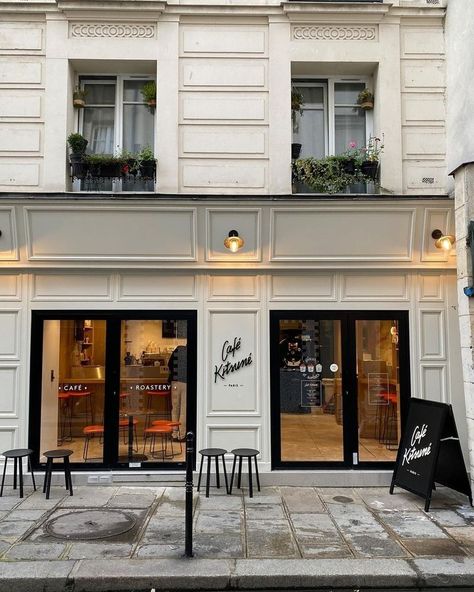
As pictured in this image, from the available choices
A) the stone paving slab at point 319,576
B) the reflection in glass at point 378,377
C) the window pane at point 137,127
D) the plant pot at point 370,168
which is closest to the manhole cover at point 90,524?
the stone paving slab at point 319,576

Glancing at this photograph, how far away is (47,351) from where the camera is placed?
863 centimetres

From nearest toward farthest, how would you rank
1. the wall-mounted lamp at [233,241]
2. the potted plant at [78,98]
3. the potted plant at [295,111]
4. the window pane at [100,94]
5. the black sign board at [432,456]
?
the black sign board at [432,456]
the wall-mounted lamp at [233,241]
the potted plant at [295,111]
the potted plant at [78,98]
the window pane at [100,94]

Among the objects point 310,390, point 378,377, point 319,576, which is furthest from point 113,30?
point 319,576

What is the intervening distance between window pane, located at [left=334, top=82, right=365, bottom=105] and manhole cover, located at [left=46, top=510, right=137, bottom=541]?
291 inches

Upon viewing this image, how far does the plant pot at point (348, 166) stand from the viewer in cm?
848

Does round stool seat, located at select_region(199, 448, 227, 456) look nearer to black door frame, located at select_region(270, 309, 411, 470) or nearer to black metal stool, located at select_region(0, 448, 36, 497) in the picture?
black door frame, located at select_region(270, 309, 411, 470)

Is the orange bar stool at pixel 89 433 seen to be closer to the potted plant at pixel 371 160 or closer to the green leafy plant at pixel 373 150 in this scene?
the potted plant at pixel 371 160

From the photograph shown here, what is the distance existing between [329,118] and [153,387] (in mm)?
5444

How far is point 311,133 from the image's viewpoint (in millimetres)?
9000

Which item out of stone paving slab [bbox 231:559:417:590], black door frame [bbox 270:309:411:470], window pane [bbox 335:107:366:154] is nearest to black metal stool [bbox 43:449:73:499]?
black door frame [bbox 270:309:411:470]

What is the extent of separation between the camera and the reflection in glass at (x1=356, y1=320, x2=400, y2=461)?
8641 mm

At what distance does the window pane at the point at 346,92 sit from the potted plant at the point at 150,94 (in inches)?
123

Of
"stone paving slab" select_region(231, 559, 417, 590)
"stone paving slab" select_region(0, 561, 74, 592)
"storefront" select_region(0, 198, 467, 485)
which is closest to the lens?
"stone paving slab" select_region(0, 561, 74, 592)

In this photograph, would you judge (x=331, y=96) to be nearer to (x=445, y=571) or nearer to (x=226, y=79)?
(x=226, y=79)
